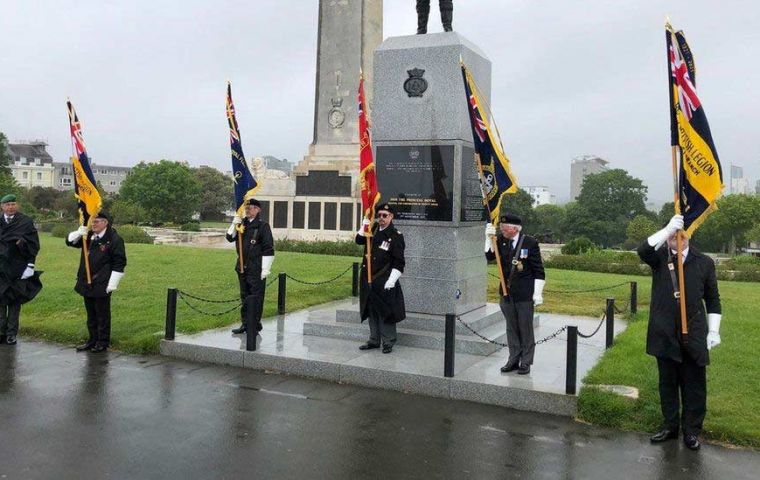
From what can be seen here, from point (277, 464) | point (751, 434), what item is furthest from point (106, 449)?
point (751, 434)

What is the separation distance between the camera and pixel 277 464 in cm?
488

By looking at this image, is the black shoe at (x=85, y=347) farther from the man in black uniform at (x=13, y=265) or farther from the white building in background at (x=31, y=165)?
the white building in background at (x=31, y=165)

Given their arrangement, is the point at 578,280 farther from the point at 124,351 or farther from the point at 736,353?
the point at 124,351

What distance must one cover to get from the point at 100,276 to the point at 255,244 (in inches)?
83.4

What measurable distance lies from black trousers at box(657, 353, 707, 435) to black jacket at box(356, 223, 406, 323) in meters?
3.51

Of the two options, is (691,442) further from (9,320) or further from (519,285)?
(9,320)

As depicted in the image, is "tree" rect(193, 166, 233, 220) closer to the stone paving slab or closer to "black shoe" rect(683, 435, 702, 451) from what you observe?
the stone paving slab

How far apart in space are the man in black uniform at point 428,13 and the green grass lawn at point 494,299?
18.1 feet

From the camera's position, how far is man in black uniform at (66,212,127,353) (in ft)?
27.8

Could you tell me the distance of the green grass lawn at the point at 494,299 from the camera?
6035 millimetres

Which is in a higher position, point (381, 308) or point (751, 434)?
point (381, 308)

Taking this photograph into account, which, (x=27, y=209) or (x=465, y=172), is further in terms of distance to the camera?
(x=27, y=209)

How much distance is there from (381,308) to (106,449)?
13.0 feet

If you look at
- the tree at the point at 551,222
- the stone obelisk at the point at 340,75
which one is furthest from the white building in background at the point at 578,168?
the stone obelisk at the point at 340,75
